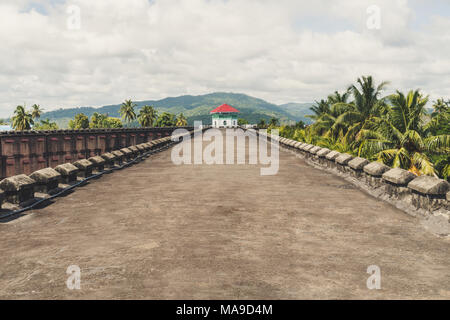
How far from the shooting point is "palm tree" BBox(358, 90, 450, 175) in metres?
22.7

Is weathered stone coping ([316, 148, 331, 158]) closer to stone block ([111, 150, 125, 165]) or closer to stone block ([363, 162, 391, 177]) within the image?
stone block ([363, 162, 391, 177])

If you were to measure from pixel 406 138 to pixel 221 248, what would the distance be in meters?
20.6

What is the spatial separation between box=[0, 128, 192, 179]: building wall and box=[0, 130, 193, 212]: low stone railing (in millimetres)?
48414

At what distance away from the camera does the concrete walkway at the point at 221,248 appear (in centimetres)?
464

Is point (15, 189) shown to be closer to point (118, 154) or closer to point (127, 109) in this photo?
point (118, 154)

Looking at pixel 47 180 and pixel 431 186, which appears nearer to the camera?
pixel 431 186

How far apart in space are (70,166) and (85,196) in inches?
92.4

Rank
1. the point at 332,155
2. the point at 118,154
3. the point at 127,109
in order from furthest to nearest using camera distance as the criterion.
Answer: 1. the point at 127,109
2. the point at 118,154
3. the point at 332,155

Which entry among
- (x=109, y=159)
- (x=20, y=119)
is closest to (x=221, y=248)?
(x=109, y=159)

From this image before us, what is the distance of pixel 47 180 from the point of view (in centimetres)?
1043

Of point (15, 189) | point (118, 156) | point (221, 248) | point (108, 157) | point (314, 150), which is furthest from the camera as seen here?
point (314, 150)

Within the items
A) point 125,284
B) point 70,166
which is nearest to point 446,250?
point 125,284

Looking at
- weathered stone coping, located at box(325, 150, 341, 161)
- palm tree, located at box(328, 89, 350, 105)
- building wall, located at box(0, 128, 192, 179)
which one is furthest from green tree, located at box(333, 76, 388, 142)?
building wall, located at box(0, 128, 192, 179)
